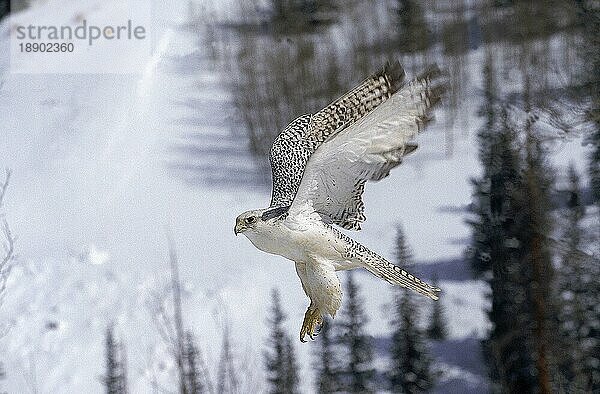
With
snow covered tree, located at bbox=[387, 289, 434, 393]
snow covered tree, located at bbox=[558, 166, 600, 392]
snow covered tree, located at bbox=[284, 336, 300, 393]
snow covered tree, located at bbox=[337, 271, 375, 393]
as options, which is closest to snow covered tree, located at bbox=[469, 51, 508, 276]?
snow covered tree, located at bbox=[558, 166, 600, 392]

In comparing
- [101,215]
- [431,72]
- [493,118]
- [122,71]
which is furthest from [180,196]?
[431,72]

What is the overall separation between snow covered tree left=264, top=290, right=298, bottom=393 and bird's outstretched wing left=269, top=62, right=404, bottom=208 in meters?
8.30

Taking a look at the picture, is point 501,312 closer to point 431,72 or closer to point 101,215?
point 101,215

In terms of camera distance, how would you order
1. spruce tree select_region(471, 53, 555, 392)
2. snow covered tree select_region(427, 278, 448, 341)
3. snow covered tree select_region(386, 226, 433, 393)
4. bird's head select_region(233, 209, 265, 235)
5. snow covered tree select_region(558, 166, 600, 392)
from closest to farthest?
bird's head select_region(233, 209, 265, 235) < snow covered tree select_region(558, 166, 600, 392) < spruce tree select_region(471, 53, 555, 392) < snow covered tree select_region(386, 226, 433, 393) < snow covered tree select_region(427, 278, 448, 341)

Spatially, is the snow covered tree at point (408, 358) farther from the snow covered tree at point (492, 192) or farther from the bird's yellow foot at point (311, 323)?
the bird's yellow foot at point (311, 323)

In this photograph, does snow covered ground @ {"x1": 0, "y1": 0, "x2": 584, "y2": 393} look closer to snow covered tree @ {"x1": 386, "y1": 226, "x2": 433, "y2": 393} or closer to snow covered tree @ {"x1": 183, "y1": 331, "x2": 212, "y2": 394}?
snow covered tree @ {"x1": 386, "y1": 226, "x2": 433, "y2": 393}

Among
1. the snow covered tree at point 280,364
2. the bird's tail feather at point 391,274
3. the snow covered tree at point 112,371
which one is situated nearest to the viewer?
the bird's tail feather at point 391,274

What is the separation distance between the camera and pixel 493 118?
13.3 m

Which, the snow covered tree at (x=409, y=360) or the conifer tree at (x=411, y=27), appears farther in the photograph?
the conifer tree at (x=411, y=27)

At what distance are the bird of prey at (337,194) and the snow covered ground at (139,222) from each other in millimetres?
9609

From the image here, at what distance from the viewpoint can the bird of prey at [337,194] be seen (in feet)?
8.77

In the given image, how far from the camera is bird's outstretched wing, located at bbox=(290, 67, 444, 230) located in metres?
2.72

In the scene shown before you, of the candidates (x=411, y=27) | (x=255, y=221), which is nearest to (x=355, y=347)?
(x=411, y=27)

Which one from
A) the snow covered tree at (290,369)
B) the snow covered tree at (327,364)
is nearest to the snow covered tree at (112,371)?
the snow covered tree at (290,369)
